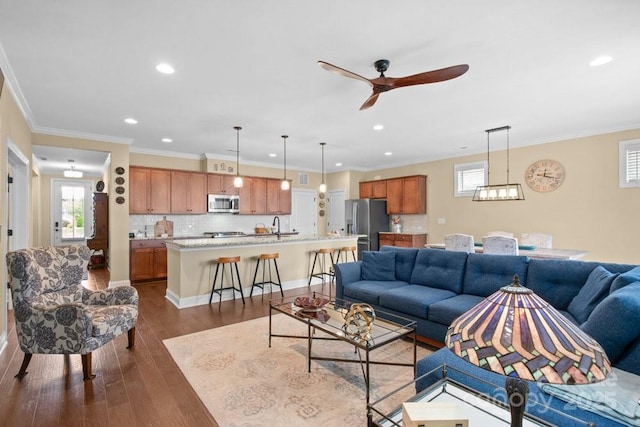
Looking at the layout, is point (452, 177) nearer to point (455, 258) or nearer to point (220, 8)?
point (455, 258)

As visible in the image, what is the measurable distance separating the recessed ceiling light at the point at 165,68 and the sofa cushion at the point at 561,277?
154 inches

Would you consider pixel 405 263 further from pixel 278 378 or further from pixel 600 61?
pixel 600 61

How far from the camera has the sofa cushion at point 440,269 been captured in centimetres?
338

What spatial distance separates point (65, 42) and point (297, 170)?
6.55 meters

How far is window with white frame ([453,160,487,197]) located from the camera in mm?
6625

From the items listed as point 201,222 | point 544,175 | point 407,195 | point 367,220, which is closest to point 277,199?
point 201,222

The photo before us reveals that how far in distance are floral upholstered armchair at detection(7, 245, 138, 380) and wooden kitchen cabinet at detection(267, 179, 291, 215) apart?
5.31 m

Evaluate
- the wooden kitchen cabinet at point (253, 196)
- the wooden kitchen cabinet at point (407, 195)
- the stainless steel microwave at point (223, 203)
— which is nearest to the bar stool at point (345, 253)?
the wooden kitchen cabinet at point (407, 195)

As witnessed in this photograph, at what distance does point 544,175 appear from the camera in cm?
568

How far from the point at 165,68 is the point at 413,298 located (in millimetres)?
3312

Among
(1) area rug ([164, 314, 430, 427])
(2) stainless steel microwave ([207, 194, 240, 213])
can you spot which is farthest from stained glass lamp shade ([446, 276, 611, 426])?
(2) stainless steel microwave ([207, 194, 240, 213])

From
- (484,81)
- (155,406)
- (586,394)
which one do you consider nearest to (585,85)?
(484,81)

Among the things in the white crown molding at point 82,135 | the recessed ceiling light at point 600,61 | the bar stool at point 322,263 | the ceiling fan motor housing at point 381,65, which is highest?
the recessed ceiling light at point 600,61

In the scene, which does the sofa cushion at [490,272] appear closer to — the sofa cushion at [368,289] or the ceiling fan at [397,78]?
the sofa cushion at [368,289]
